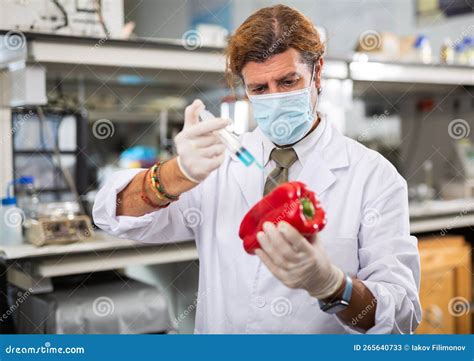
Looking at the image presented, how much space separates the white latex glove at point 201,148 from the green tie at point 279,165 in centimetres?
28

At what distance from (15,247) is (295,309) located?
4.09ft

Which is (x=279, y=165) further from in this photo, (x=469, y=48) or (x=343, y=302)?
(x=469, y=48)

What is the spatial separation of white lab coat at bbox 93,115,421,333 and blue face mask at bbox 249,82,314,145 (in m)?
0.08

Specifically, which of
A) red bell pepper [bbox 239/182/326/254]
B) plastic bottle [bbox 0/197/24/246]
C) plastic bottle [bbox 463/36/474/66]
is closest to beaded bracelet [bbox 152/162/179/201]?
red bell pepper [bbox 239/182/326/254]

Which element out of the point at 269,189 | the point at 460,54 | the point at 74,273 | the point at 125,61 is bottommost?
the point at 74,273

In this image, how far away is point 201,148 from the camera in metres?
1.16

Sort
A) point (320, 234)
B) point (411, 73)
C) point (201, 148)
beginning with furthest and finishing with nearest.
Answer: point (411, 73) → point (320, 234) → point (201, 148)

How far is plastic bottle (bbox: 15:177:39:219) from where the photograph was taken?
2389mm

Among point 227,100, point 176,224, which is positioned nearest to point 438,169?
point 227,100

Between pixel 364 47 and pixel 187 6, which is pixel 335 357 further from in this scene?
pixel 187 6

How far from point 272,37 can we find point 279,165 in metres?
0.32

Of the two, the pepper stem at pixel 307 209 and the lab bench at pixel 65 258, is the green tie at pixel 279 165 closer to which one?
the pepper stem at pixel 307 209

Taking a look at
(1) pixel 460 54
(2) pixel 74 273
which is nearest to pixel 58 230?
(2) pixel 74 273

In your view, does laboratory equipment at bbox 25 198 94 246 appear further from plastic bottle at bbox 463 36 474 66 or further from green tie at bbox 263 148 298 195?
plastic bottle at bbox 463 36 474 66
